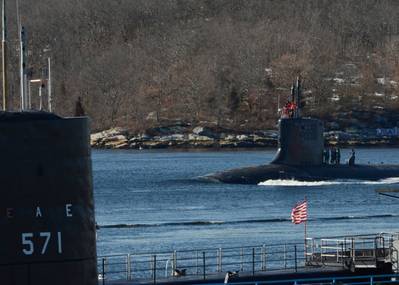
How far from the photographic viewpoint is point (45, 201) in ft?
45.5

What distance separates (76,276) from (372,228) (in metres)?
46.5

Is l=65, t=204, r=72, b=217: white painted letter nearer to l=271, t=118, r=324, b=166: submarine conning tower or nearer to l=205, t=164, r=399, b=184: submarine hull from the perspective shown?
l=271, t=118, r=324, b=166: submarine conning tower

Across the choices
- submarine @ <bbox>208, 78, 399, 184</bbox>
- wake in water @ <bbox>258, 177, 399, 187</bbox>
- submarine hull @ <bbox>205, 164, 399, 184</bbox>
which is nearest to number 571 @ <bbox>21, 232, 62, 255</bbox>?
submarine @ <bbox>208, 78, 399, 184</bbox>

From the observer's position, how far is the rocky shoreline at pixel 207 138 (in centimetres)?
16862

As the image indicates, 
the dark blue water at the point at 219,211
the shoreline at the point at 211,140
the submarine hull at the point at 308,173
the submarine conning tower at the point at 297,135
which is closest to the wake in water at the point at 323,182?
the dark blue water at the point at 219,211

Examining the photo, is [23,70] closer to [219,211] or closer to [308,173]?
[219,211]

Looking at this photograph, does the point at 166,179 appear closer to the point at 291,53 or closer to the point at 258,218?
the point at 258,218

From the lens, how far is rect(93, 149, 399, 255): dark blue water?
55.2 metres

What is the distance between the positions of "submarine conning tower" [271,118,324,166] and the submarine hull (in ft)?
6.99

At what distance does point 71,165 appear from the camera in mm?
14086

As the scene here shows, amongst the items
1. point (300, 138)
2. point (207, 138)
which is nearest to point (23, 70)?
point (300, 138)

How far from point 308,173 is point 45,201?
2579 inches

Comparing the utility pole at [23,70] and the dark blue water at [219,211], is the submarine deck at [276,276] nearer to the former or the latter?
the utility pole at [23,70]

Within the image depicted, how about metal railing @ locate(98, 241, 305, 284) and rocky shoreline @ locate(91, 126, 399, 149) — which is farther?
rocky shoreline @ locate(91, 126, 399, 149)
